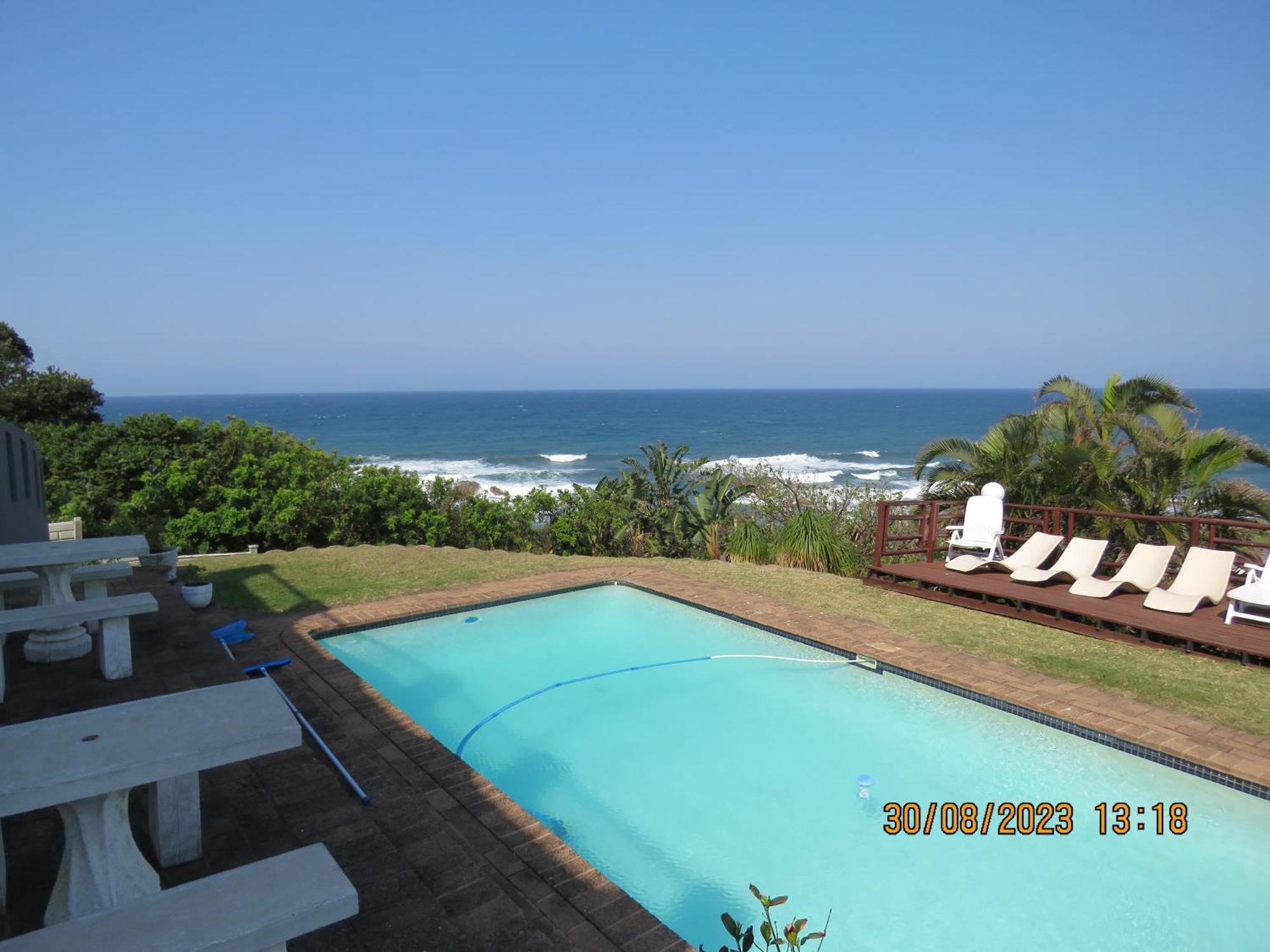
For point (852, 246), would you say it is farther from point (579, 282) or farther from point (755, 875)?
point (755, 875)

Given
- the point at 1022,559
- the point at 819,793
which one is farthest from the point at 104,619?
the point at 1022,559

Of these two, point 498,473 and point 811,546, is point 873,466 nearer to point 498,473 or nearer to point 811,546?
point 498,473

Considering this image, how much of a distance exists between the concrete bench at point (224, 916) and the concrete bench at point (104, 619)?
2.98 metres

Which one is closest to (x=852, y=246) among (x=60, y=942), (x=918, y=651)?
(x=918, y=651)

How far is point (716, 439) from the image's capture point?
56.2 m

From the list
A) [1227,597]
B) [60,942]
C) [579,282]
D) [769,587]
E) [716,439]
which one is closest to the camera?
[60,942]

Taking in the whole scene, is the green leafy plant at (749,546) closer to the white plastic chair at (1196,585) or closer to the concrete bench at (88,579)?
the white plastic chair at (1196,585)

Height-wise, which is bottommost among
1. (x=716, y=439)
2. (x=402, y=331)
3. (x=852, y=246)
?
(x=716, y=439)

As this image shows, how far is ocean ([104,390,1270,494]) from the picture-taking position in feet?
136

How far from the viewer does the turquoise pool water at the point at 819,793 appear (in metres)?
3.65

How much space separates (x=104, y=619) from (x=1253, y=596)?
8644 millimetres

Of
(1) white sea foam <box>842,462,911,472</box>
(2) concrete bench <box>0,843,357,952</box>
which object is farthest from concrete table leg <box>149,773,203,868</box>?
(1) white sea foam <box>842,462,911,472</box>

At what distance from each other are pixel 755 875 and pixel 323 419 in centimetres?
8002

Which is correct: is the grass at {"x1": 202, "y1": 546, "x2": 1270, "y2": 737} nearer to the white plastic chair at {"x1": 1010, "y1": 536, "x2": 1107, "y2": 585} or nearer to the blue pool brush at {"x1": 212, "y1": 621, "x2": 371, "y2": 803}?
the white plastic chair at {"x1": 1010, "y1": 536, "x2": 1107, "y2": 585}
